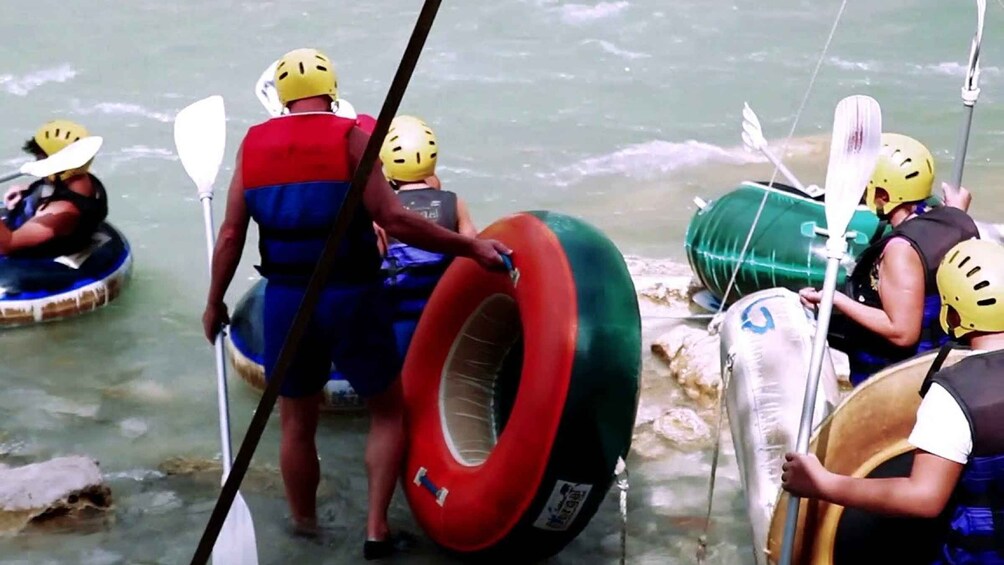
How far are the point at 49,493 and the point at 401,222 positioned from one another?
1578 millimetres

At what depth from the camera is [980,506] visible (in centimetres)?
260

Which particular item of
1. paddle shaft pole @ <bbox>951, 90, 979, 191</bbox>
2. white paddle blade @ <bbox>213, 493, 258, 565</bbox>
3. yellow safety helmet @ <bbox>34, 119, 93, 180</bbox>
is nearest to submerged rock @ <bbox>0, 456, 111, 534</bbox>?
white paddle blade @ <bbox>213, 493, 258, 565</bbox>

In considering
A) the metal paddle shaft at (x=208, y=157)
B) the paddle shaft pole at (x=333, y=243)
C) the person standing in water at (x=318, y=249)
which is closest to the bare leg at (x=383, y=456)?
the person standing in water at (x=318, y=249)

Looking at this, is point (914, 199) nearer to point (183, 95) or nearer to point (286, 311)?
point (286, 311)

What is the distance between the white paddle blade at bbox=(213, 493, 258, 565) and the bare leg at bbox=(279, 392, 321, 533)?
42 cm

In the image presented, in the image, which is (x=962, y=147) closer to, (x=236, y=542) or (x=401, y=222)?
(x=401, y=222)

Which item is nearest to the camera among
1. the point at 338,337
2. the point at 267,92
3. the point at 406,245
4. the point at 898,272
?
the point at 898,272

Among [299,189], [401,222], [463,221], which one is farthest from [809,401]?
[463,221]

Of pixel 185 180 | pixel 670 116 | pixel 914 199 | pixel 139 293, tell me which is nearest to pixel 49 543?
pixel 139 293

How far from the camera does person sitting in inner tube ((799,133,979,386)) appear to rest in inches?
132

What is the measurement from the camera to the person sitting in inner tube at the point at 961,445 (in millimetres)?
2508

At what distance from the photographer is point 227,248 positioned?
3750 mm

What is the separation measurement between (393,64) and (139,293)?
5.29m

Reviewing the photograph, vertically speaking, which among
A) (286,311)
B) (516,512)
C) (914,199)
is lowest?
(516,512)
